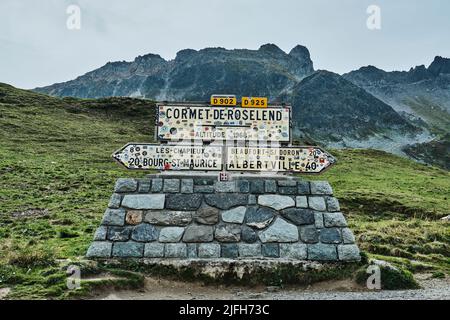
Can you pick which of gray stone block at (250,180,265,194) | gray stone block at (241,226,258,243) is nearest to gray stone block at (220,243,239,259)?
gray stone block at (241,226,258,243)

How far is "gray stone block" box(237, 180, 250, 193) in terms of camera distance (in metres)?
11.5

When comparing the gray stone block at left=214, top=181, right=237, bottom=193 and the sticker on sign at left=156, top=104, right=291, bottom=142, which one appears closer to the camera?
the gray stone block at left=214, top=181, right=237, bottom=193

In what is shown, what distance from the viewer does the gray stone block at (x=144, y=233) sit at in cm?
1085

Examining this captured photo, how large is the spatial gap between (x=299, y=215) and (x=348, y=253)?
1.54m

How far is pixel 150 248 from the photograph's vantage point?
1073cm

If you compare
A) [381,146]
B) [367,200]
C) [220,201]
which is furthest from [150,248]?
[381,146]

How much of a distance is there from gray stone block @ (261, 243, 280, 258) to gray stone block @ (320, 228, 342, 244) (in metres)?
1.19

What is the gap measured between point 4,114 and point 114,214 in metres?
53.1

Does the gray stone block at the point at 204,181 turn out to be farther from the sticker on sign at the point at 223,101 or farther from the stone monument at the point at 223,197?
the sticker on sign at the point at 223,101

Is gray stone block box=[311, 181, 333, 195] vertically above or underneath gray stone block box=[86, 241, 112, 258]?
above

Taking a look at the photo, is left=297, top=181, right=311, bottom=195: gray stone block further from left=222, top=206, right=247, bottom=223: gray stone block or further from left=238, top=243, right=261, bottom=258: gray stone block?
left=238, top=243, right=261, bottom=258: gray stone block

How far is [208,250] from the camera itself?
1076 centimetres

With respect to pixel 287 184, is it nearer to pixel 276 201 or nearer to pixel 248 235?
pixel 276 201
